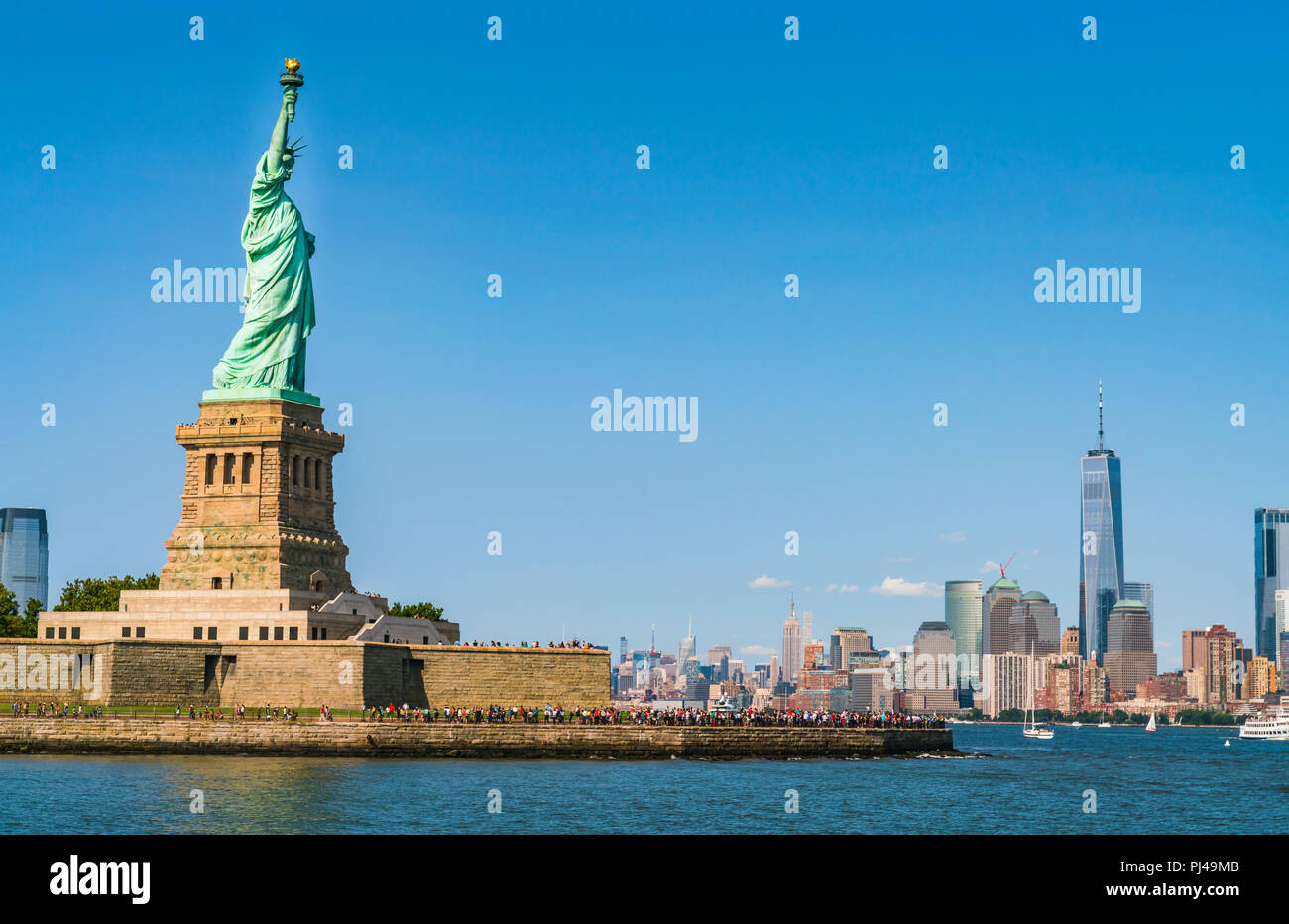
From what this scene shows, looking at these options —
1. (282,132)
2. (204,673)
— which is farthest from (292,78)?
(204,673)

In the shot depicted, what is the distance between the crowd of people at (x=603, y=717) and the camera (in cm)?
8562

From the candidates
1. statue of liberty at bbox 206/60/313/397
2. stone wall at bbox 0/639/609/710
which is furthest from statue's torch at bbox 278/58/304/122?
stone wall at bbox 0/639/609/710

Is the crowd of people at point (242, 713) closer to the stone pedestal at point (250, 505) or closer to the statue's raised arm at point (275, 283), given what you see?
the stone pedestal at point (250, 505)

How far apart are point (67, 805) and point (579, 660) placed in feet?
130

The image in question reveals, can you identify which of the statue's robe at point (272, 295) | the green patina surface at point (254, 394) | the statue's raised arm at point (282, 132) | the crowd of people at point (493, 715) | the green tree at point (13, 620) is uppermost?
the statue's raised arm at point (282, 132)

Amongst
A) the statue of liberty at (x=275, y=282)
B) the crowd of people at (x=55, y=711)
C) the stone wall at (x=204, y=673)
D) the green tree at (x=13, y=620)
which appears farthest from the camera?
the green tree at (x=13, y=620)

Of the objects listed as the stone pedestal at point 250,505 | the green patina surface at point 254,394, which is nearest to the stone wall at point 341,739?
the stone pedestal at point 250,505

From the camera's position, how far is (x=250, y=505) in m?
92.1

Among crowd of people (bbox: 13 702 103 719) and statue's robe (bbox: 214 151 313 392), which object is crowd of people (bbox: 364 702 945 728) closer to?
crowd of people (bbox: 13 702 103 719)

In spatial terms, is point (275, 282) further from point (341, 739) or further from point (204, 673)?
point (341, 739)

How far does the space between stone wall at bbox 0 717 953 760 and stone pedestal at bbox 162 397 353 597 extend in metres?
10.5
